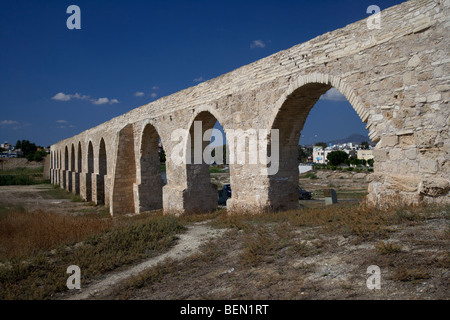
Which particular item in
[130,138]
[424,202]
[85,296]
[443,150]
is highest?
[130,138]

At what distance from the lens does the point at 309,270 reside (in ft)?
11.3

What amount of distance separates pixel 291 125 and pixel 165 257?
12.6 feet

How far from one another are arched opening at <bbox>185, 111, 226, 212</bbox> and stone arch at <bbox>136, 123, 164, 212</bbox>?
11.3 ft

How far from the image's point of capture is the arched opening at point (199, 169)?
9547 millimetres

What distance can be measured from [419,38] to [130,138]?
11.1 meters

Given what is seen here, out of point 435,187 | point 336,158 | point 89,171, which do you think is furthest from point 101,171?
point 336,158

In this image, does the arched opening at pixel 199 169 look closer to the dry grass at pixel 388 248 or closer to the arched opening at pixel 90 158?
the dry grass at pixel 388 248

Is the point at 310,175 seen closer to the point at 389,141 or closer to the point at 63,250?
the point at 389,141

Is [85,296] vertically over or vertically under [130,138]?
under

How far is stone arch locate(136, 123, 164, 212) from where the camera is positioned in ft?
41.7
